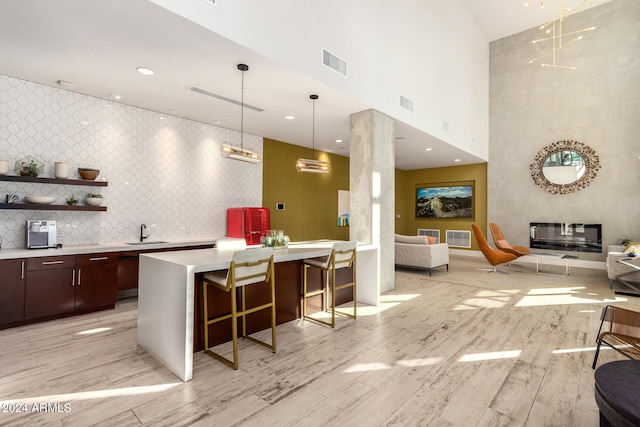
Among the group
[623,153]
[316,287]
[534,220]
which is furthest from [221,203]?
[623,153]

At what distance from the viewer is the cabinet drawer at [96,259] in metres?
4.19

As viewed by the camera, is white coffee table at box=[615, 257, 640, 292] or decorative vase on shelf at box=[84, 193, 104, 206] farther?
white coffee table at box=[615, 257, 640, 292]

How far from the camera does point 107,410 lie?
219 cm

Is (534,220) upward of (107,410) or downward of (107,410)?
upward

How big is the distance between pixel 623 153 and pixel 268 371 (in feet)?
31.9

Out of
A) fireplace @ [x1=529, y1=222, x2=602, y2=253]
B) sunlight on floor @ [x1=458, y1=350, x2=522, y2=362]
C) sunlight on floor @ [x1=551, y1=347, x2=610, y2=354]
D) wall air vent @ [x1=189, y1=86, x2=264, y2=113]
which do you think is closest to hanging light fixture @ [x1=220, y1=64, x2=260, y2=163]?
wall air vent @ [x1=189, y1=86, x2=264, y2=113]

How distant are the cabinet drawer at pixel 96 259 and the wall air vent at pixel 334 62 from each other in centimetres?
393

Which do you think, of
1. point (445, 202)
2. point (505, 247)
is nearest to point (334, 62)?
point (505, 247)

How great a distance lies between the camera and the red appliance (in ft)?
20.2

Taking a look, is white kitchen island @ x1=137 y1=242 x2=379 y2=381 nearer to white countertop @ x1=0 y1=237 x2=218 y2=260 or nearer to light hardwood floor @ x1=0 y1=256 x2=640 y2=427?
light hardwood floor @ x1=0 y1=256 x2=640 y2=427

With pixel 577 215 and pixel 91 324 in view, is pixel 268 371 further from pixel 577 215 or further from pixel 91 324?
pixel 577 215

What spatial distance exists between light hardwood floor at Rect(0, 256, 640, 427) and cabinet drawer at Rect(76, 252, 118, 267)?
70 centimetres

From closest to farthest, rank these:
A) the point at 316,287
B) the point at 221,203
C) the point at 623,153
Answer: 1. the point at 316,287
2. the point at 221,203
3. the point at 623,153

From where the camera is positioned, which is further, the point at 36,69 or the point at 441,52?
the point at 441,52
